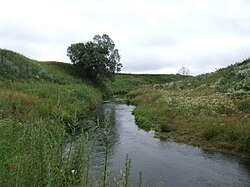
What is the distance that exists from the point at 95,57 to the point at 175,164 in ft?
130

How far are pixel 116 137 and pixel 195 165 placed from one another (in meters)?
6.64

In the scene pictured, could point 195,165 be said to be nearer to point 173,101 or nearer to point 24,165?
point 24,165

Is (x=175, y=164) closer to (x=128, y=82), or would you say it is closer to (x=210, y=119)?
(x=210, y=119)

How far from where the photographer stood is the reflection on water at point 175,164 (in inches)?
503

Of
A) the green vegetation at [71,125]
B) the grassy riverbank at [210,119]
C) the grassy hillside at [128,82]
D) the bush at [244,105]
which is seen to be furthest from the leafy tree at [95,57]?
the bush at [244,105]

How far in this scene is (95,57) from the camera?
2076 inches

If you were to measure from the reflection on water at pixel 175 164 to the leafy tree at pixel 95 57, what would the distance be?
113 feet

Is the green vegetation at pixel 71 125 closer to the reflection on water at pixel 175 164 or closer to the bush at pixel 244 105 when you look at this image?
the bush at pixel 244 105

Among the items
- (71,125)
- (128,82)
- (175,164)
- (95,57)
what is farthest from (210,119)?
(128,82)

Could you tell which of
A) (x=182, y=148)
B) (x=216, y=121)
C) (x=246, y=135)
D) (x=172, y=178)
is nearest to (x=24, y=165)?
(x=172, y=178)

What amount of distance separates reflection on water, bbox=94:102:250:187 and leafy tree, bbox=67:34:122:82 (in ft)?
113

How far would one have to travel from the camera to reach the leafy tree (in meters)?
53.5

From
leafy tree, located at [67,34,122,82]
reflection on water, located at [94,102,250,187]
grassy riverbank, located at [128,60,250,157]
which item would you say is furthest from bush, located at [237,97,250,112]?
leafy tree, located at [67,34,122,82]

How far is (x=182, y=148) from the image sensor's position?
17.6 metres
